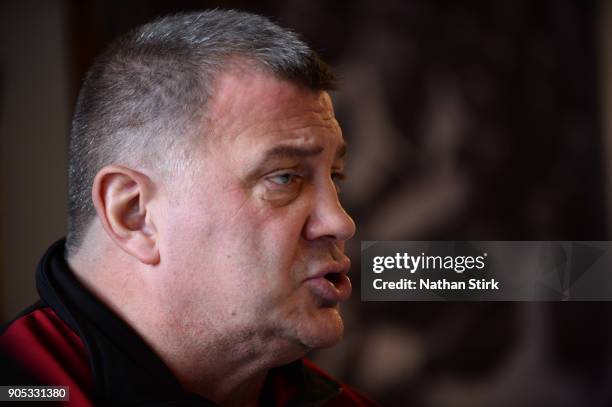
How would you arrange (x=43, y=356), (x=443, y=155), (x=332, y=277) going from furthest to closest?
(x=443, y=155)
(x=332, y=277)
(x=43, y=356)

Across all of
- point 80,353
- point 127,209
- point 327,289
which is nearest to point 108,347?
point 80,353

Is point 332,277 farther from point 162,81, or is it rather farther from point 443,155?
point 443,155

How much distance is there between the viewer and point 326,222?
1.00 meters

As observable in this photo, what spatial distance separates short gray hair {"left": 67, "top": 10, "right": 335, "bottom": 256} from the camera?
0.99 meters

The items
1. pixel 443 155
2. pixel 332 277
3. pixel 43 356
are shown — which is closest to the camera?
pixel 43 356

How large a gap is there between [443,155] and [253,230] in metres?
0.86

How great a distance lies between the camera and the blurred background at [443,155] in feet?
5.42

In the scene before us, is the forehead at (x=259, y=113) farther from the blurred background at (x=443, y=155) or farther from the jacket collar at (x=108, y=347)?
the blurred background at (x=443, y=155)

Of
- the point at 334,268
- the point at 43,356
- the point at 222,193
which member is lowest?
the point at 43,356

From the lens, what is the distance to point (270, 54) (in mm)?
1018

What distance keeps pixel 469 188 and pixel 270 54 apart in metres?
0.81

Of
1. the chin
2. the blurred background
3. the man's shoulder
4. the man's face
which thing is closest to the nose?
the man's face

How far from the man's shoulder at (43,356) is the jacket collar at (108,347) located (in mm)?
21

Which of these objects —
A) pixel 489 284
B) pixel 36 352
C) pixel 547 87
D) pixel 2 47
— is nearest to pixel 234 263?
pixel 36 352
